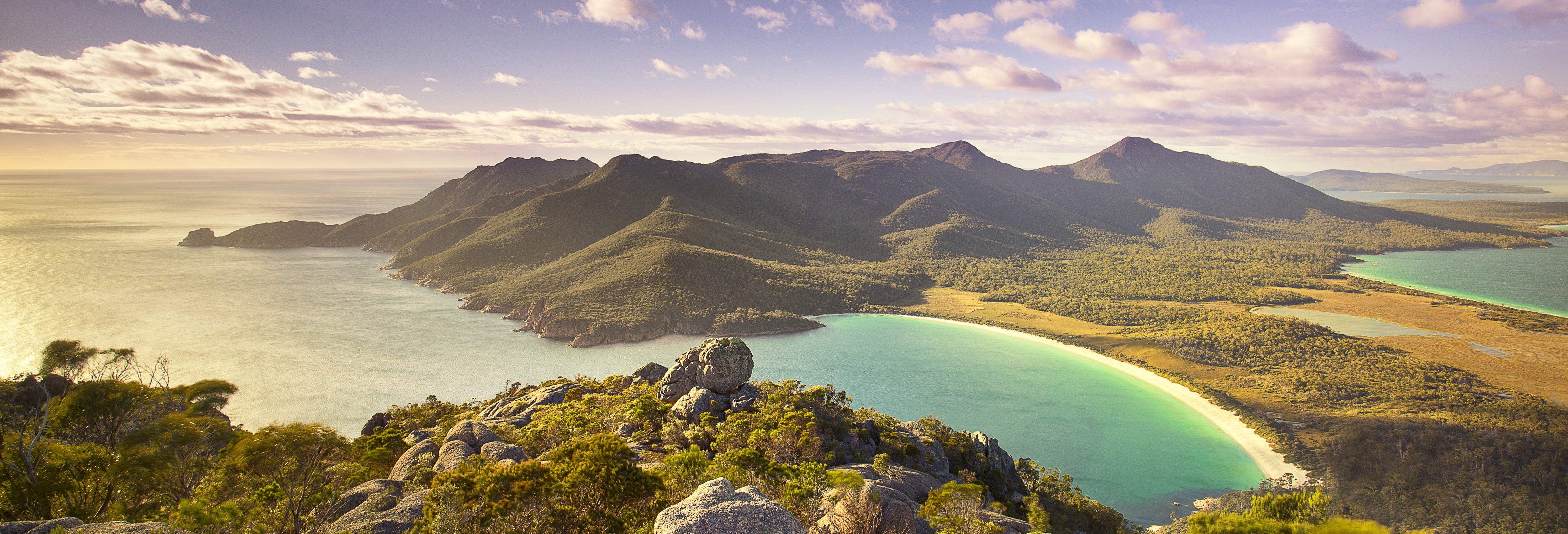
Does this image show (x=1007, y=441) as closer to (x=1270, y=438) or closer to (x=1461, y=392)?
(x=1270, y=438)

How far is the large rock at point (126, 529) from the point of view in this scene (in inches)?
616

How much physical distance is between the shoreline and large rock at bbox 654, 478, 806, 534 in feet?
235

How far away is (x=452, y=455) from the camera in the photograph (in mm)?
29156

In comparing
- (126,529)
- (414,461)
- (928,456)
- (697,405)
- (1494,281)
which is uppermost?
(126,529)

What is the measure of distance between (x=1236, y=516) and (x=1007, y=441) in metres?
49.3

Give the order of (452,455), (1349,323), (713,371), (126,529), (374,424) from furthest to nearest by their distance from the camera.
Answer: (1349,323)
(374,424)
(713,371)
(452,455)
(126,529)

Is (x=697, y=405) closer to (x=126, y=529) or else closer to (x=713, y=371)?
(x=713, y=371)

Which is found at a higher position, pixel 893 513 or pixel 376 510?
pixel 376 510

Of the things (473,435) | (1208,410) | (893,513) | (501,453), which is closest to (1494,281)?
(1208,410)

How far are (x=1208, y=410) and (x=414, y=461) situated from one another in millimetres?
91222

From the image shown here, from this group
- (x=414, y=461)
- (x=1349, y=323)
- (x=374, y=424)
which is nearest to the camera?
(x=414, y=461)

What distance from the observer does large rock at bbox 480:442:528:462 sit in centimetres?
2880

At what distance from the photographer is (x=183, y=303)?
390 ft

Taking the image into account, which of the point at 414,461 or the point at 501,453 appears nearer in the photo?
the point at 501,453
